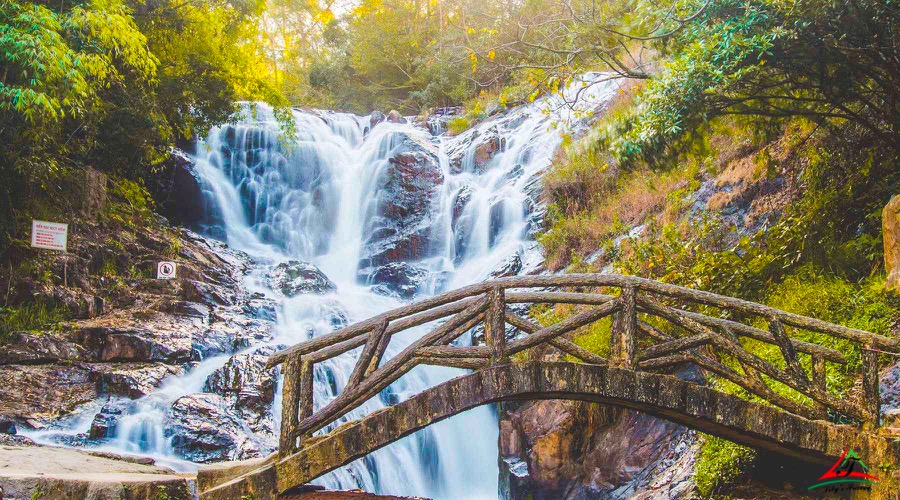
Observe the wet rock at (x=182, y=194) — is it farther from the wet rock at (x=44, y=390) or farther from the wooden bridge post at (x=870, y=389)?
the wooden bridge post at (x=870, y=389)

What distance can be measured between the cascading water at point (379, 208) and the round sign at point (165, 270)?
2.35m

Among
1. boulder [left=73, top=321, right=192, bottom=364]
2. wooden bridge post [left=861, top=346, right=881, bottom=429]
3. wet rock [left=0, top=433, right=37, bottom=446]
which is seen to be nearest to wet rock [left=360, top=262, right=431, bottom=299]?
boulder [left=73, top=321, right=192, bottom=364]

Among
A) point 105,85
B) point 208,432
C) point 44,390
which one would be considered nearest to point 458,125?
point 105,85

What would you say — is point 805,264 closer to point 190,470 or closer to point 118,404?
point 190,470

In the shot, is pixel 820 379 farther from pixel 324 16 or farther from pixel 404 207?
pixel 324 16

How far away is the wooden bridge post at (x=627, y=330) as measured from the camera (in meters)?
6.70

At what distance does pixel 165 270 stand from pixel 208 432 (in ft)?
15.4

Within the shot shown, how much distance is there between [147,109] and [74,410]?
732 cm

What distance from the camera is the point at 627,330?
6.72 m

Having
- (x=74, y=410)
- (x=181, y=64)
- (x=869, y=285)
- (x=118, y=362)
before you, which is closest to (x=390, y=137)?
(x=181, y=64)

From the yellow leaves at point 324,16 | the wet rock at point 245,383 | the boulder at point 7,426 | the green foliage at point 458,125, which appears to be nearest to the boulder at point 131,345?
the wet rock at point 245,383

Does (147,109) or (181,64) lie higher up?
(181,64)

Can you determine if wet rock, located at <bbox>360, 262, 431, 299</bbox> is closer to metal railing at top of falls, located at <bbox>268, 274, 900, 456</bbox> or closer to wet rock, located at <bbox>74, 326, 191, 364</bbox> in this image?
wet rock, located at <bbox>74, 326, 191, 364</bbox>

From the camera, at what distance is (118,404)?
10617 millimetres
